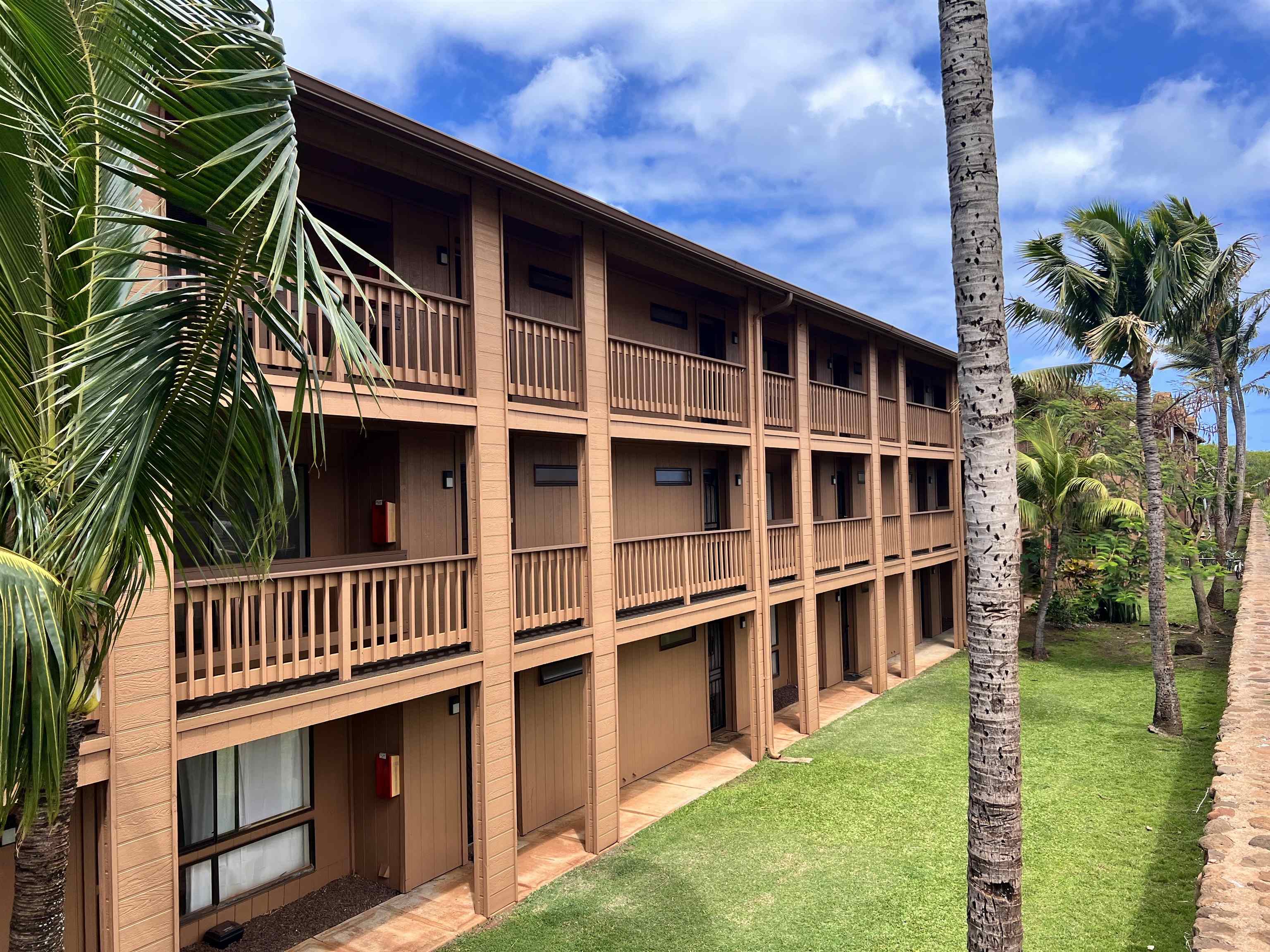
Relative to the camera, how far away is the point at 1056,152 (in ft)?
33.4

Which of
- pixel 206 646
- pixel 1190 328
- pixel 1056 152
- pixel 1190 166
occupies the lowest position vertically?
pixel 206 646

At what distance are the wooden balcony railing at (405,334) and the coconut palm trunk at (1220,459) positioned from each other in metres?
21.3

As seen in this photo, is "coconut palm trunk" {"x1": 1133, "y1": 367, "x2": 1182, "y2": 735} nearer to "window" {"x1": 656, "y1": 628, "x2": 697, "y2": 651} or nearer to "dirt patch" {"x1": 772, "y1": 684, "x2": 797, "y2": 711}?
"dirt patch" {"x1": 772, "y1": 684, "x2": 797, "y2": 711}

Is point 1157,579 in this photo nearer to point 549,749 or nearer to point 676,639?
point 676,639

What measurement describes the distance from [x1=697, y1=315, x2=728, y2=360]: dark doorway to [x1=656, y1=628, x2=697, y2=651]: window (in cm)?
485

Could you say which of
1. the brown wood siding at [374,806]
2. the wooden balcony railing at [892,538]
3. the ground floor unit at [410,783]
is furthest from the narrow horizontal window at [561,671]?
the wooden balcony railing at [892,538]

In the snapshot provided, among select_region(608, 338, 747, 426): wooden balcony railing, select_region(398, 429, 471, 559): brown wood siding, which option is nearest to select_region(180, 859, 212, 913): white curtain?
select_region(398, 429, 471, 559): brown wood siding

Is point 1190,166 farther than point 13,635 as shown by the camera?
Yes

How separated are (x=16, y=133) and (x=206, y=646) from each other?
12.7 ft

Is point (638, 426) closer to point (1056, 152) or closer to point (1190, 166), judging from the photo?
point (1056, 152)

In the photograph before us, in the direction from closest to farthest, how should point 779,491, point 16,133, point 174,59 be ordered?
point 174,59, point 16,133, point 779,491

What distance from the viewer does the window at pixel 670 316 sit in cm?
1292

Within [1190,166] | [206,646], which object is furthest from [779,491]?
[1190,166]

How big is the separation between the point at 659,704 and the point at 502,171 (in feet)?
27.8
